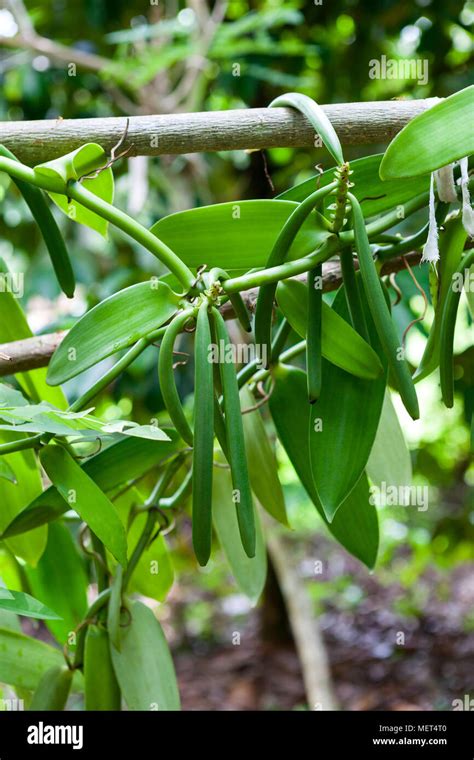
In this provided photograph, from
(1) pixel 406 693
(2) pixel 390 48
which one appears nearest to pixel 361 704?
(1) pixel 406 693

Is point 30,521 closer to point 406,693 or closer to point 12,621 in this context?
point 12,621

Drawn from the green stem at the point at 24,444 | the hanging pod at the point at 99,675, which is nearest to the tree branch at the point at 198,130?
the green stem at the point at 24,444

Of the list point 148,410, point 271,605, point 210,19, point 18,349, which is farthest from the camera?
point 271,605

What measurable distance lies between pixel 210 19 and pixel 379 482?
1.24m

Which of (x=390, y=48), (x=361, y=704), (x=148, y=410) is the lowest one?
(x=361, y=704)

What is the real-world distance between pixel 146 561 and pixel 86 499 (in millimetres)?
136

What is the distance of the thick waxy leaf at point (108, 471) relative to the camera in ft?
1.03

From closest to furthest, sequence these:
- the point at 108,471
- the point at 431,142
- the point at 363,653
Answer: the point at 431,142 → the point at 108,471 → the point at 363,653

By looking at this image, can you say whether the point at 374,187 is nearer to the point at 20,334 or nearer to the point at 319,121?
the point at 319,121

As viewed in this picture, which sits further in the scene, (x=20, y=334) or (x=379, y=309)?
(x=20, y=334)

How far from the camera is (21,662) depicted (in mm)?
371

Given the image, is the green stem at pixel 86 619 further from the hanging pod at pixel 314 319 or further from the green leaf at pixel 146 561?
the hanging pod at pixel 314 319

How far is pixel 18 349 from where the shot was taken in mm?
360

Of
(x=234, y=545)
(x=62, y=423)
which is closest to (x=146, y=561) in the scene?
(x=234, y=545)
